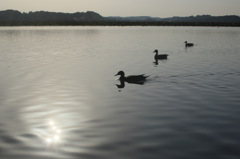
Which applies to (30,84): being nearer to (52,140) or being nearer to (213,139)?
(52,140)

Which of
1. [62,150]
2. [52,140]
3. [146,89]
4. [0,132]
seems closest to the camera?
[62,150]

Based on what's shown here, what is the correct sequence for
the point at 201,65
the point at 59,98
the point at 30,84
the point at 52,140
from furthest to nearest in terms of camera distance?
the point at 201,65 < the point at 30,84 < the point at 59,98 < the point at 52,140

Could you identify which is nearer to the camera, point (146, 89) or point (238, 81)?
point (146, 89)

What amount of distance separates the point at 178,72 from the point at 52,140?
17.7 meters

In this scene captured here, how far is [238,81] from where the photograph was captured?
22359mm

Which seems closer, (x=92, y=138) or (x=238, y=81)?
(x=92, y=138)

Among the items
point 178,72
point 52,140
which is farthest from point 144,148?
point 178,72

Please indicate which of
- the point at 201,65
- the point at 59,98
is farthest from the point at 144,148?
the point at 201,65

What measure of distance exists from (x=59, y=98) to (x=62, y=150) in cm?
736

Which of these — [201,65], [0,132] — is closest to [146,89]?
[0,132]

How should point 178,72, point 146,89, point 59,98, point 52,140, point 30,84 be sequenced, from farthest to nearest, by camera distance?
point 178,72 → point 30,84 → point 146,89 → point 59,98 → point 52,140

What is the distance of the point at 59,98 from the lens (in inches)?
680

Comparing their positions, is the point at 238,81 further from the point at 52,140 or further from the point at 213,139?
the point at 52,140

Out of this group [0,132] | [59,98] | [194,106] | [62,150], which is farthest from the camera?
[59,98]
